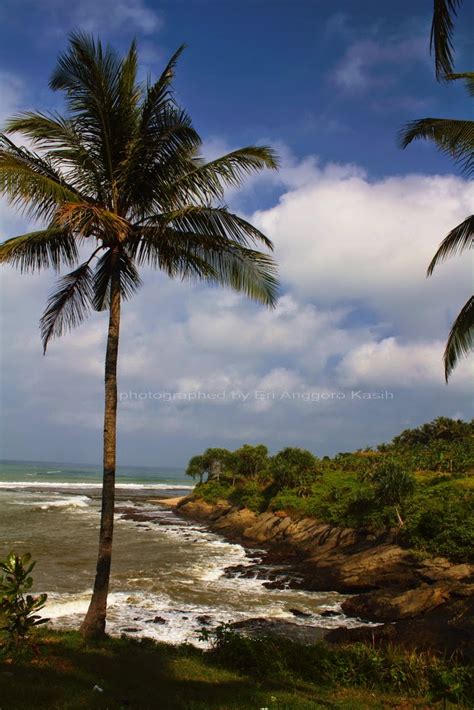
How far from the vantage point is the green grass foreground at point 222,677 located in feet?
20.8

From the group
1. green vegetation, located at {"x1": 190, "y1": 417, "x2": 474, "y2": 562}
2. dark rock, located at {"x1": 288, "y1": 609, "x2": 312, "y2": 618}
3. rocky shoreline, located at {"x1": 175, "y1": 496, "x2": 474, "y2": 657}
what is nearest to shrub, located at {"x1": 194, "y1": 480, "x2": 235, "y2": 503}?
green vegetation, located at {"x1": 190, "y1": 417, "x2": 474, "y2": 562}

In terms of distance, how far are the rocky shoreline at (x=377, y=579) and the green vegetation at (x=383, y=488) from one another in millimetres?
1056

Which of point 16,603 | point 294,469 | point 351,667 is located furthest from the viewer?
point 294,469

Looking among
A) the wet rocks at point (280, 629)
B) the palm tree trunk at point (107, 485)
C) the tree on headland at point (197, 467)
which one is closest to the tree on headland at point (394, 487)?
the wet rocks at point (280, 629)

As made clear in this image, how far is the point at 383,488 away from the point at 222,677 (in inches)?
886

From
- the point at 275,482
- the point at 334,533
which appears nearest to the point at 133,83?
the point at 334,533

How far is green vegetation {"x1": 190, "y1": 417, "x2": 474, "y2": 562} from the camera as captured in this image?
24491 millimetres

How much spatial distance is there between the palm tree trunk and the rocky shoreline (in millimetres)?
8652

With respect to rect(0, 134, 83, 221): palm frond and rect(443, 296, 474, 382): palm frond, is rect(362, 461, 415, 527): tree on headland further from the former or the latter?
rect(0, 134, 83, 221): palm frond

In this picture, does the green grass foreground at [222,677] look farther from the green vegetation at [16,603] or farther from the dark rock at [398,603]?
the dark rock at [398,603]

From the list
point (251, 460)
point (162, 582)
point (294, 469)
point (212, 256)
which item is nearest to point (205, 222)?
point (212, 256)

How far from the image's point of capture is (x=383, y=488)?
28859 millimetres

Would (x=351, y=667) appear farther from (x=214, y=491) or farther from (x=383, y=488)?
(x=214, y=491)

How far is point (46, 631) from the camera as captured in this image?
412 inches
